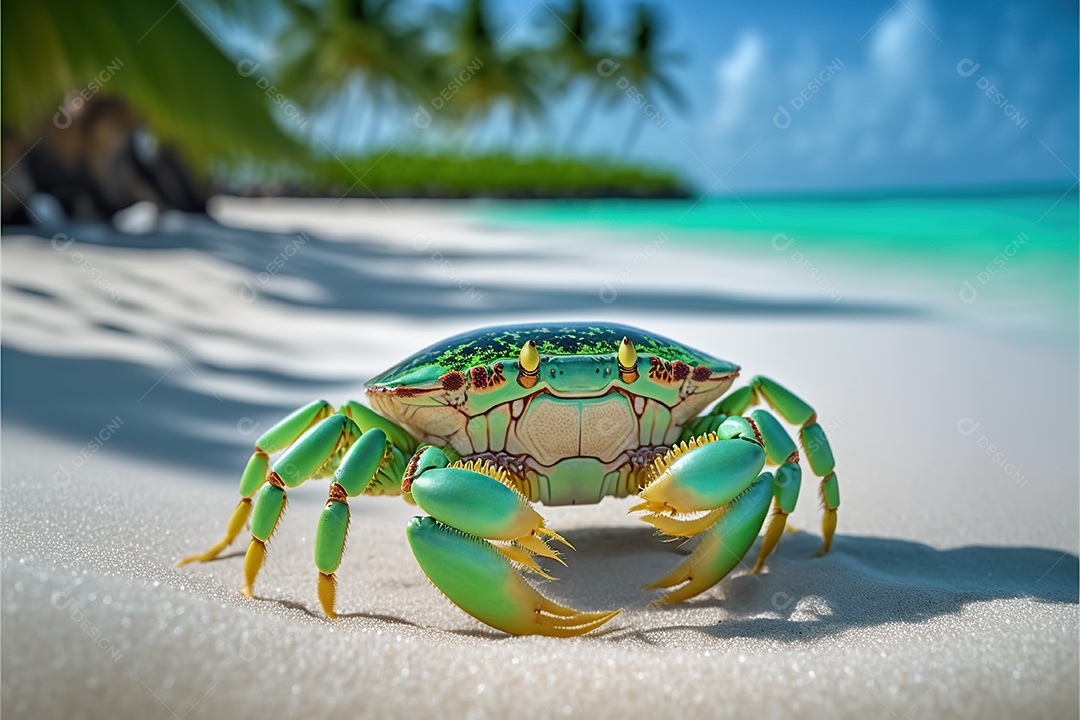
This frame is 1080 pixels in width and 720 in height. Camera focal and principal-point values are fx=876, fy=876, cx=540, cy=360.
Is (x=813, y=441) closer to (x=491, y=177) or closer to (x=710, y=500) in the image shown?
(x=710, y=500)

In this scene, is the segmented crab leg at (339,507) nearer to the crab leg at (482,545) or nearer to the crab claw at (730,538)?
the crab leg at (482,545)

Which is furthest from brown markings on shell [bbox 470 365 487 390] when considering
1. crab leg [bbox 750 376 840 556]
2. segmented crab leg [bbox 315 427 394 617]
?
crab leg [bbox 750 376 840 556]

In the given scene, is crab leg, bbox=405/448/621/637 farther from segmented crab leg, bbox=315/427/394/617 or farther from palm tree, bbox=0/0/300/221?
palm tree, bbox=0/0/300/221

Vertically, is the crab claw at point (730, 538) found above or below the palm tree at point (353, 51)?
below

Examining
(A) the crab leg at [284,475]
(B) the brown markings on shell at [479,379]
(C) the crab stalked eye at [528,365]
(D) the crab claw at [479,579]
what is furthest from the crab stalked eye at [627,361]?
(A) the crab leg at [284,475]

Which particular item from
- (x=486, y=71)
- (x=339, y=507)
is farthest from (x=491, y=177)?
(x=339, y=507)

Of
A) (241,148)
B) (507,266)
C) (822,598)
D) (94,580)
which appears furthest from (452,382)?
(507,266)

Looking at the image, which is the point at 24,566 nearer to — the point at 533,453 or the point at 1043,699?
the point at 533,453

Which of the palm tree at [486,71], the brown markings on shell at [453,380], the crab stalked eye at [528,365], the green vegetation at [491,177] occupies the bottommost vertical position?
the brown markings on shell at [453,380]
